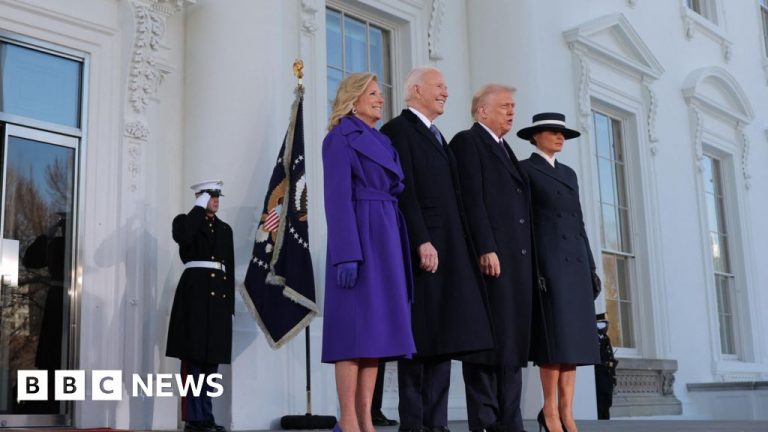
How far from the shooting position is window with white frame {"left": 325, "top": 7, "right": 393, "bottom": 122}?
8.34 meters

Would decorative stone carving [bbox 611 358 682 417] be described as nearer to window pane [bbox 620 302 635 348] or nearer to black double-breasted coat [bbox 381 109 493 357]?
window pane [bbox 620 302 635 348]

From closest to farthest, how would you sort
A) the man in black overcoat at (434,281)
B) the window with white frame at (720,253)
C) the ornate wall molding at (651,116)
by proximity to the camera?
the man in black overcoat at (434,281) → the ornate wall molding at (651,116) → the window with white frame at (720,253)

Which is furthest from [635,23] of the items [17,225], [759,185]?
[17,225]

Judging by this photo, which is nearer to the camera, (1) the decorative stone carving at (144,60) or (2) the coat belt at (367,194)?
(2) the coat belt at (367,194)

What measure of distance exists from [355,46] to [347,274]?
4.85 m

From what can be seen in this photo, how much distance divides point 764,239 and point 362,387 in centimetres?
1071

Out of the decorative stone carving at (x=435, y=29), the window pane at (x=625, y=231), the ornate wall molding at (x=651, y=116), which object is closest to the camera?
the decorative stone carving at (x=435, y=29)

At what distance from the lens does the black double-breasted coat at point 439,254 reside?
4328 millimetres

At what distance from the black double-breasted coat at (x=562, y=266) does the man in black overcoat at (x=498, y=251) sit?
0.18 metres

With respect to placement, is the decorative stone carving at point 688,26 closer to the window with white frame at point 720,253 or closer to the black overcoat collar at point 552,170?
the window with white frame at point 720,253

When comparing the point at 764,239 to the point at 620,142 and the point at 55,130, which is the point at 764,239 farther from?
the point at 55,130

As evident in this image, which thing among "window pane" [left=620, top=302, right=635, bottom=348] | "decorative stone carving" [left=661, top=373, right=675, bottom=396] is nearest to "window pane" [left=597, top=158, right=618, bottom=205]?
"window pane" [left=620, top=302, right=635, bottom=348]

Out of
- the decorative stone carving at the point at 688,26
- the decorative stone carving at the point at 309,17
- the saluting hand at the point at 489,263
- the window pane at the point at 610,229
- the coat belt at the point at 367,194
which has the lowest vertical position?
the saluting hand at the point at 489,263

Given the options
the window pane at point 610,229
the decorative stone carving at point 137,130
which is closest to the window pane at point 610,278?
the window pane at point 610,229
